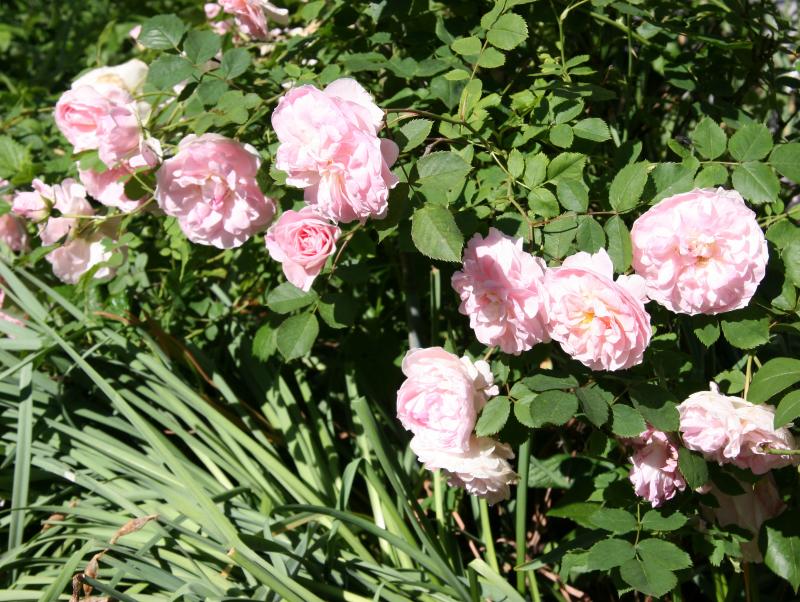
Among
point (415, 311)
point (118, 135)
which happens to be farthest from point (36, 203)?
point (415, 311)

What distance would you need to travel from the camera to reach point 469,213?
1.09 metres

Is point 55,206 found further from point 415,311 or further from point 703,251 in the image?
point 703,251

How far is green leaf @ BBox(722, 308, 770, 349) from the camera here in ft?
3.22

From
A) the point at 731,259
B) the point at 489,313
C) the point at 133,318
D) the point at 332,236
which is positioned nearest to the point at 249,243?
the point at 133,318

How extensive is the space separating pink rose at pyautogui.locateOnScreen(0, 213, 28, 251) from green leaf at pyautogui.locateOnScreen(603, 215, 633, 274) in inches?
47.0

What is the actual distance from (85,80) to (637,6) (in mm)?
955

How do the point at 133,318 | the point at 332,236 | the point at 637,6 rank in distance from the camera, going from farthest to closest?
the point at 133,318, the point at 637,6, the point at 332,236

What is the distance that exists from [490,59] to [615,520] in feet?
2.13

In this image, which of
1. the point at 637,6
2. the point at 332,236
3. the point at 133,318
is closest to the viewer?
the point at 332,236

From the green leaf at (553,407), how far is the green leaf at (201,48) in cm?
72

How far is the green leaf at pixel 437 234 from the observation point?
919mm

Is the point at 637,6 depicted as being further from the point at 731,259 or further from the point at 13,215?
the point at 13,215

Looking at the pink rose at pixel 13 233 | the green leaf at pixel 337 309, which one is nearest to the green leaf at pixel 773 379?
the green leaf at pixel 337 309

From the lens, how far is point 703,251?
3.02ft
